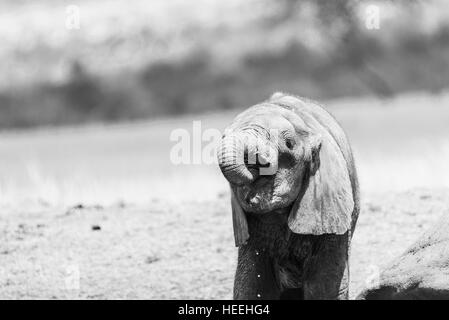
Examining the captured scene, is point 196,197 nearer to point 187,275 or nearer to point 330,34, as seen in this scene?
point 187,275

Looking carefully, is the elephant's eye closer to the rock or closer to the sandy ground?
the sandy ground

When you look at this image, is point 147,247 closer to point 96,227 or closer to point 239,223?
point 96,227

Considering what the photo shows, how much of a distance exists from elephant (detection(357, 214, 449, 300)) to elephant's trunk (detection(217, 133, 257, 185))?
139cm

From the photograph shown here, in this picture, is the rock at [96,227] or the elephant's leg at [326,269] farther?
the rock at [96,227]

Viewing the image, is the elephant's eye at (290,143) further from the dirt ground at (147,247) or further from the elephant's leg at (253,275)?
the dirt ground at (147,247)

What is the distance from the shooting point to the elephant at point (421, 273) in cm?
882

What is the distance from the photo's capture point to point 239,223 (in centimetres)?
882

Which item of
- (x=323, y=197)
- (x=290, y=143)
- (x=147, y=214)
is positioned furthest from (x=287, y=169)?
(x=147, y=214)

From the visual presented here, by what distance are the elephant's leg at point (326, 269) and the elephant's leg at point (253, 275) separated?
0.86 ft

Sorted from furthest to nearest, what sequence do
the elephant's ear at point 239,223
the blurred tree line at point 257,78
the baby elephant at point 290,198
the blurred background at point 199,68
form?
1. the blurred tree line at point 257,78
2. the blurred background at point 199,68
3. the elephant's ear at point 239,223
4. the baby elephant at point 290,198

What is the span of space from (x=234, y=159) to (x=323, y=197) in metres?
0.87

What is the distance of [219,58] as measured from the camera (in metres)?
19.9

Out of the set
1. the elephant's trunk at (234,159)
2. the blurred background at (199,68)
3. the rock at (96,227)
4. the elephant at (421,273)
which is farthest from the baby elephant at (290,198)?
the blurred background at (199,68)

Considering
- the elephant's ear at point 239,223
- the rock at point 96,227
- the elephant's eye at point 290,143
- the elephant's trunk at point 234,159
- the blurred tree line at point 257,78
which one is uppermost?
the blurred tree line at point 257,78
